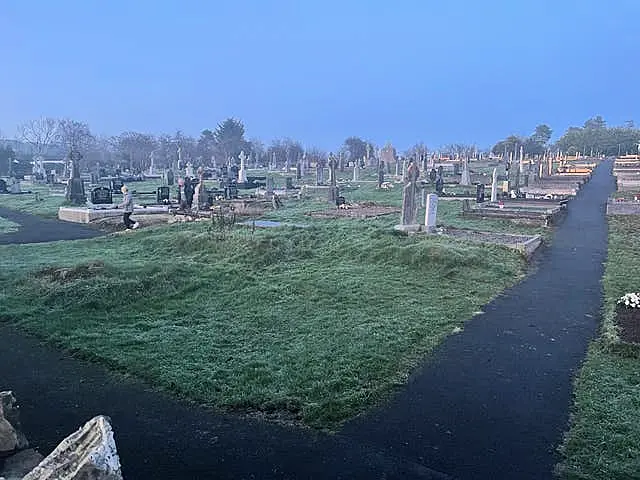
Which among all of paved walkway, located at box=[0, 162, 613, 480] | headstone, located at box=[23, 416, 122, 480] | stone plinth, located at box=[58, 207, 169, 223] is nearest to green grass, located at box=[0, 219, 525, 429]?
paved walkway, located at box=[0, 162, 613, 480]

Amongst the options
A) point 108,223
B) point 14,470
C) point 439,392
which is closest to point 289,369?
point 439,392

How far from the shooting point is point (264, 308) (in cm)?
904

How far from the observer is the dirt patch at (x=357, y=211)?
21.3m

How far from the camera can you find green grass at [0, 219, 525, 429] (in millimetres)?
6062

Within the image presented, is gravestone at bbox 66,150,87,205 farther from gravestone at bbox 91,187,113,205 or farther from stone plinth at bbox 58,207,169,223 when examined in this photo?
stone plinth at bbox 58,207,169,223

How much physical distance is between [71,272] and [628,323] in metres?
10.0

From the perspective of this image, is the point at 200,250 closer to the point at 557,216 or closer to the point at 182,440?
the point at 182,440

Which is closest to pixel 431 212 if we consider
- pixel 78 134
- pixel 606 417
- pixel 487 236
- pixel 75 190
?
pixel 487 236

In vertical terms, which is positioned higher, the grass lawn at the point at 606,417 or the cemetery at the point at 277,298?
the cemetery at the point at 277,298

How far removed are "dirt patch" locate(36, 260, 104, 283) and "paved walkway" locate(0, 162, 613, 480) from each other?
245cm

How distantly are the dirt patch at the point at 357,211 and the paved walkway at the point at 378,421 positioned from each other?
13554mm

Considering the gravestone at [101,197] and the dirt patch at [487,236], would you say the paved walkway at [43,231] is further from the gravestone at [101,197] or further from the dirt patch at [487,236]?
the dirt patch at [487,236]

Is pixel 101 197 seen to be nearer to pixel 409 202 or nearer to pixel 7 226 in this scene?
pixel 7 226

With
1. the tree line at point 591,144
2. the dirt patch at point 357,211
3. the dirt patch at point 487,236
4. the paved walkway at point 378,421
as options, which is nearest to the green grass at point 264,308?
the paved walkway at point 378,421
